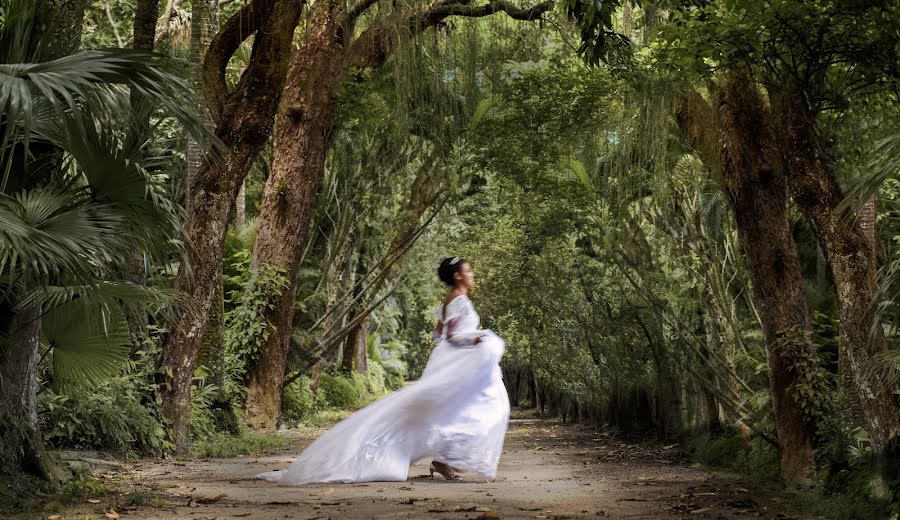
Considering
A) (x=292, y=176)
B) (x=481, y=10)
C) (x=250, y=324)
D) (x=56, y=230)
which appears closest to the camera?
(x=56, y=230)

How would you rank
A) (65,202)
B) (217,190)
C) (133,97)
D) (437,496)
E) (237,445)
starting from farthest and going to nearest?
(237,445)
(217,190)
(133,97)
(437,496)
(65,202)

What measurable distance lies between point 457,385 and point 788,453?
13.2 feet

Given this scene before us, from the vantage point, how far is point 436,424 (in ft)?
33.4

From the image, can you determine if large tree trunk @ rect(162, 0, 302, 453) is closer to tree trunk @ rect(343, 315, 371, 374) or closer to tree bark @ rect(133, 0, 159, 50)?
tree bark @ rect(133, 0, 159, 50)

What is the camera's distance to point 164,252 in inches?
320

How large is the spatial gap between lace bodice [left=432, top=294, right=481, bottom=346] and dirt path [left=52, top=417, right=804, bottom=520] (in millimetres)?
Answer: 1354

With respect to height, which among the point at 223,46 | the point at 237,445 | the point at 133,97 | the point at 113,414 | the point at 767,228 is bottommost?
the point at 237,445

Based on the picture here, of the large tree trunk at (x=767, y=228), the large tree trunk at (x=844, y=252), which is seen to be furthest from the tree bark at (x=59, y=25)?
the large tree trunk at (x=767, y=228)

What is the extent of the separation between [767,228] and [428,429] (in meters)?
4.58

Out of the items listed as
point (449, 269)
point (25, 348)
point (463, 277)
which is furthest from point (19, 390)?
point (463, 277)

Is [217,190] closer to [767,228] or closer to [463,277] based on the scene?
[463,277]

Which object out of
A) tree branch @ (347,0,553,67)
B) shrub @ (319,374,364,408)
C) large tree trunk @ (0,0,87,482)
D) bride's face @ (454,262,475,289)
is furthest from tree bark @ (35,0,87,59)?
shrub @ (319,374,364,408)

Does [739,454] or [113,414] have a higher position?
[113,414]

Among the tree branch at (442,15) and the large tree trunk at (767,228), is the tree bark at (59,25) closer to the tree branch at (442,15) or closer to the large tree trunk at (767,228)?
the large tree trunk at (767,228)
